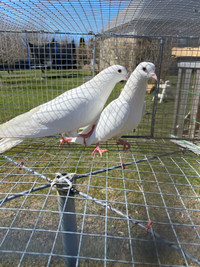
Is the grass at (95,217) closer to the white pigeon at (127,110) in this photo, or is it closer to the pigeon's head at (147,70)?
the white pigeon at (127,110)

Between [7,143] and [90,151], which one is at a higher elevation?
[7,143]

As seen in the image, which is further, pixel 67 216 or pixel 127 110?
pixel 127 110

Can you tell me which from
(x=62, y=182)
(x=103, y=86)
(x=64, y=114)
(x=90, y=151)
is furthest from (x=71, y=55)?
(x=62, y=182)

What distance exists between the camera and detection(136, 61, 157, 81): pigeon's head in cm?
84

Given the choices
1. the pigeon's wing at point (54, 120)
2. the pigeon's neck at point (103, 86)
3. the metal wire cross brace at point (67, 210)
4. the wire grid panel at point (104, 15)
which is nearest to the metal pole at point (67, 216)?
the metal wire cross brace at point (67, 210)

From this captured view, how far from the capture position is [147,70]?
85 cm

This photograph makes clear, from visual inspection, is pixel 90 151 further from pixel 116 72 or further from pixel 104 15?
pixel 104 15

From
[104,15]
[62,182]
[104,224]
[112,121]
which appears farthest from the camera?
[104,224]

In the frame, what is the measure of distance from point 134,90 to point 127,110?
0.11 meters

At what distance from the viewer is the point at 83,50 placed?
1.14m

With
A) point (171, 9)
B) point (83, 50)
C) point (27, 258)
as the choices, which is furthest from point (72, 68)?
point (27, 258)

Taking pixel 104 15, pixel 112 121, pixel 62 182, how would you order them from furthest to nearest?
pixel 112 121
pixel 104 15
pixel 62 182

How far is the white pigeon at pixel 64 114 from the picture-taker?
0.89 meters

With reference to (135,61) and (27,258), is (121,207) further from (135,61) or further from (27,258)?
(135,61)
